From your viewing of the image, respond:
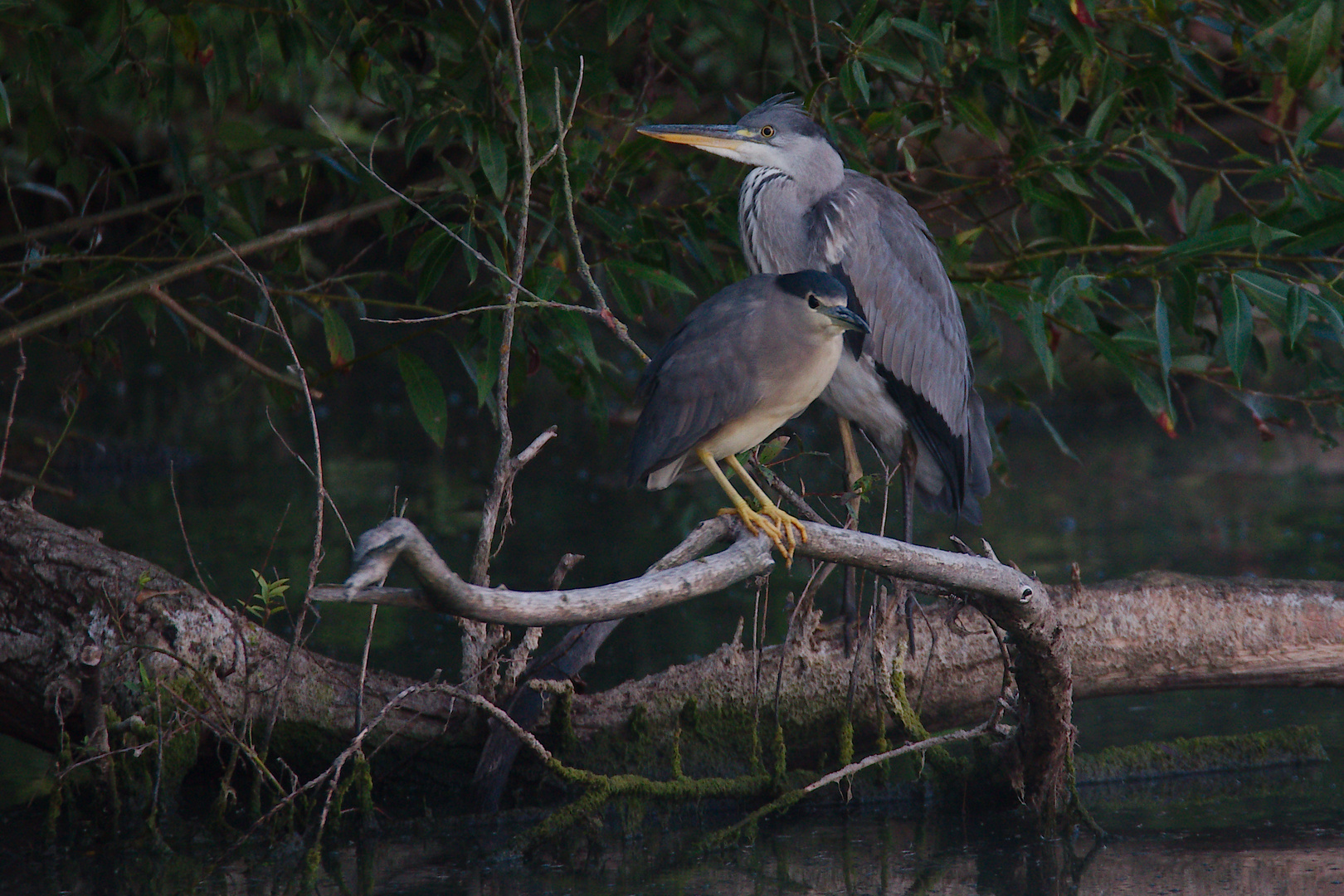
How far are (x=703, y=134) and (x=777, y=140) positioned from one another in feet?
0.78

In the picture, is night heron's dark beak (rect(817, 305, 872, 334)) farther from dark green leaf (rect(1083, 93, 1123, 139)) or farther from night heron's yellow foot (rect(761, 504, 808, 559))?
dark green leaf (rect(1083, 93, 1123, 139))

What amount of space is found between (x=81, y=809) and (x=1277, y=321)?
329 centimetres

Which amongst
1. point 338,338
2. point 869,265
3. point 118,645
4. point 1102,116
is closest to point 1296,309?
point 1102,116

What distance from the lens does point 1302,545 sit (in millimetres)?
5711

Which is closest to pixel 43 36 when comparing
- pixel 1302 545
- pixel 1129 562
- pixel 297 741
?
pixel 297 741

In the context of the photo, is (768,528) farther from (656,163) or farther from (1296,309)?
(656,163)

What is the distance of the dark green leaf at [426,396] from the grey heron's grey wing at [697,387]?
2.54ft

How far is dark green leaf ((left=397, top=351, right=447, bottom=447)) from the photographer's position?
3.44 m

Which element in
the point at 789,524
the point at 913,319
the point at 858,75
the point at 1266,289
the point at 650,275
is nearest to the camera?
the point at 789,524

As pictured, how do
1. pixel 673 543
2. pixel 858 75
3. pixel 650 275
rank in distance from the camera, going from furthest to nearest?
pixel 673 543
pixel 650 275
pixel 858 75

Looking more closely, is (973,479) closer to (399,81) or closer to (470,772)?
(470,772)

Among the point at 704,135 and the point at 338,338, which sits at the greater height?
the point at 704,135

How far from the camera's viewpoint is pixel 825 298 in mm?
2729

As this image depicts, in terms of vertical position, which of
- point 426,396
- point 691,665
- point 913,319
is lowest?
point 691,665
